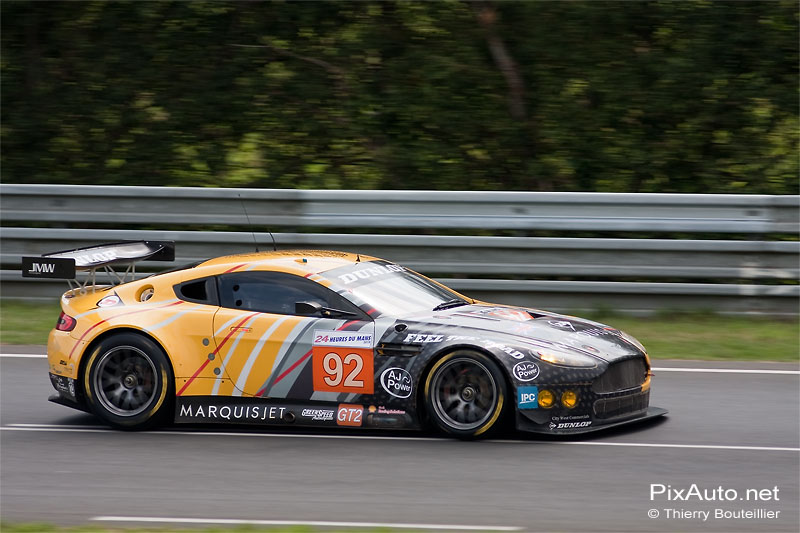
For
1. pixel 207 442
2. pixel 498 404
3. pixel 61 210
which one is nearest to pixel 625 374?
pixel 498 404

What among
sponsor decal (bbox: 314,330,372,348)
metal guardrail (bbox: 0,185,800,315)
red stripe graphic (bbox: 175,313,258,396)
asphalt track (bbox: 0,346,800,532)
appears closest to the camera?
asphalt track (bbox: 0,346,800,532)

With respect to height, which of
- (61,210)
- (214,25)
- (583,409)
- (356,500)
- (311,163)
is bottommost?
(356,500)

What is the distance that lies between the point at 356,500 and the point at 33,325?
6782 mm

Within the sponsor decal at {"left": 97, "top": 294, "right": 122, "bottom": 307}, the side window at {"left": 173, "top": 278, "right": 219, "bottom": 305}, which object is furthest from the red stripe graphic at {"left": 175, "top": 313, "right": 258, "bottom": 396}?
the sponsor decal at {"left": 97, "top": 294, "right": 122, "bottom": 307}

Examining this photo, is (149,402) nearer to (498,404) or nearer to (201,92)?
(498,404)

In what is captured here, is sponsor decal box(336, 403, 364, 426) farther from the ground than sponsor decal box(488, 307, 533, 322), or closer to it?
closer to it

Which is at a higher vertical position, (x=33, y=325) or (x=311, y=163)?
(x=311, y=163)

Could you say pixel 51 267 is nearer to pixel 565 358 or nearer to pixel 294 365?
pixel 294 365

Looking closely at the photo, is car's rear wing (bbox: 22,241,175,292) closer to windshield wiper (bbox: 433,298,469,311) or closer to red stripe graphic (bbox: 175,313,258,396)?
red stripe graphic (bbox: 175,313,258,396)

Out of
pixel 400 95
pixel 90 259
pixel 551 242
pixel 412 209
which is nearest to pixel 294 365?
pixel 90 259

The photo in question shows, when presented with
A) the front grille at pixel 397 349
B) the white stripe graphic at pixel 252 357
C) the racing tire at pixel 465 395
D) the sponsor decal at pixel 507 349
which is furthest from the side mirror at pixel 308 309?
the sponsor decal at pixel 507 349

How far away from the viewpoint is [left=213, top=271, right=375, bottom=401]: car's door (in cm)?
736

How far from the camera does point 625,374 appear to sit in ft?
24.1

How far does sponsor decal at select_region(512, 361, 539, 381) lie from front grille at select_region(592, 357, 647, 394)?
16.1 inches
